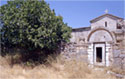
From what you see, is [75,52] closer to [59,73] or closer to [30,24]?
[59,73]

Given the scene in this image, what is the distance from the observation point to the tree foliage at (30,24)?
662cm

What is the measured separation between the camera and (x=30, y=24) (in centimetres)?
698

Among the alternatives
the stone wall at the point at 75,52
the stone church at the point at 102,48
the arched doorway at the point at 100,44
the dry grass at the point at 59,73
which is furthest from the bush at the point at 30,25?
the arched doorway at the point at 100,44

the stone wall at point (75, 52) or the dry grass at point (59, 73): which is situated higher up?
the stone wall at point (75, 52)

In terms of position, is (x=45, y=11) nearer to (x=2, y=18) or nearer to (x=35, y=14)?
(x=35, y=14)

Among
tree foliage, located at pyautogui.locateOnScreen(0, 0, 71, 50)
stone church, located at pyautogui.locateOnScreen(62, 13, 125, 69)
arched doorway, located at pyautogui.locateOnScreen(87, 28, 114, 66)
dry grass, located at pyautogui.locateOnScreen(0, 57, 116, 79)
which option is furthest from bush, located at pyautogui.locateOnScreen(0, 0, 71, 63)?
arched doorway, located at pyautogui.locateOnScreen(87, 28, 114, 66)

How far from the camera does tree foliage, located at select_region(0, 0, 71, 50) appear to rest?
21.7 ft

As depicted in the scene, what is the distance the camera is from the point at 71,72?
18.4 feet

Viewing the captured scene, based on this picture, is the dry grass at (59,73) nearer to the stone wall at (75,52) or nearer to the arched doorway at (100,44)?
the stone wall at (75,52)

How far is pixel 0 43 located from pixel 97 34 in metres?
6.38

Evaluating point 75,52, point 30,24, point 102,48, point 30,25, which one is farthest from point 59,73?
point 30,24

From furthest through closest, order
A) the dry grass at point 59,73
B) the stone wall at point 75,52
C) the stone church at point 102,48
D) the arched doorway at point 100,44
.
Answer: the stone wall at point 75,52
the arched doorway at point 100,44
the stone church at point 102,48
the dry grass at point 59,73

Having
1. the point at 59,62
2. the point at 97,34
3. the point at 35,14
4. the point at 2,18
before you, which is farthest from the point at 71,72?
the point at 2,18

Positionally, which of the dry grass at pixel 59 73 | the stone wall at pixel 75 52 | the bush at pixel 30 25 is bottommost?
the dry grass at pixel 59 73
